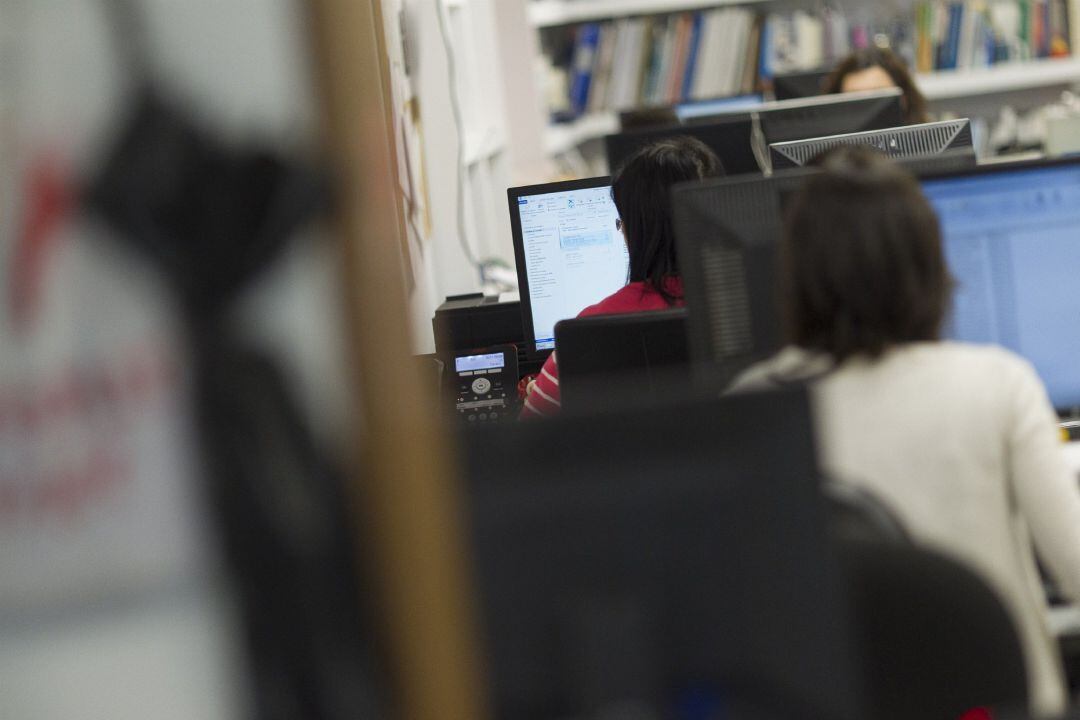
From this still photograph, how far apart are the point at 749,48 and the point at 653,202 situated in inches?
129

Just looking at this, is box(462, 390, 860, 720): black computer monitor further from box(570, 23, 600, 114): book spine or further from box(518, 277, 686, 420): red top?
box(570, 23, 600, 114): book spine

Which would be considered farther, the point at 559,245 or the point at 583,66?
the point at 583,66

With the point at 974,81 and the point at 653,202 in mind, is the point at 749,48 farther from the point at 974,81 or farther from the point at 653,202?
the point at 653,202

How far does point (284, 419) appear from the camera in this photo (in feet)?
1.72

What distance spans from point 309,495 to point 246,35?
189mm

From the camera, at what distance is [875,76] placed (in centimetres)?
392

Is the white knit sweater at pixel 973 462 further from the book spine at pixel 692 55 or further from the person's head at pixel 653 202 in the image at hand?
the book spine at pixel 692 55

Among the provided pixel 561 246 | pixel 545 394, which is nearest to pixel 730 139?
pixel 561 246

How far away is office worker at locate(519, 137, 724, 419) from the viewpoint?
7.50 feet

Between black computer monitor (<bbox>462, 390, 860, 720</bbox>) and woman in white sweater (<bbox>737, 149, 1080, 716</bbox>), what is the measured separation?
51 centimetres

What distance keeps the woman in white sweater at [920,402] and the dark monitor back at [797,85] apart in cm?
311

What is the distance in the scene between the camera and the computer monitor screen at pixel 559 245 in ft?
8.77

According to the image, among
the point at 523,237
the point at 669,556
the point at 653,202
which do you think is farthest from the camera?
the point at 523,237

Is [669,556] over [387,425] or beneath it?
beneath
